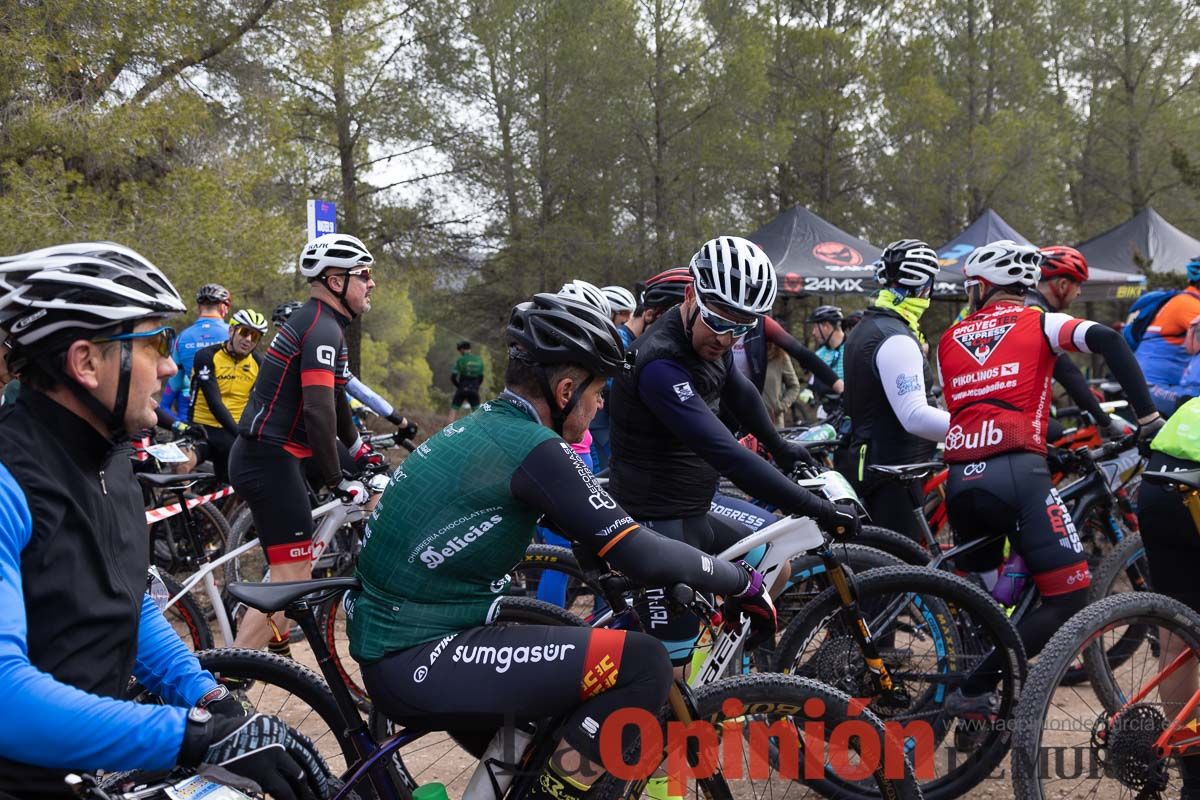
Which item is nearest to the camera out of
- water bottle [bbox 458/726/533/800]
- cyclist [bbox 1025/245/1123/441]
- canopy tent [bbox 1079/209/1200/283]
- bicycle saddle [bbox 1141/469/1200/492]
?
water bottle [bbox 458/726/533/800]

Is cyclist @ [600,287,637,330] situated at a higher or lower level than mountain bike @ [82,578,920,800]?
higher

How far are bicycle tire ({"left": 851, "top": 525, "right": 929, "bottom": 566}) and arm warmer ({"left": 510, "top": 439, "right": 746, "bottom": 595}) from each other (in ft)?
7.42

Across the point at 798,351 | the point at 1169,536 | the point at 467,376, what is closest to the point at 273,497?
the point at 1169,536

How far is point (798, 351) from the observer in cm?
762

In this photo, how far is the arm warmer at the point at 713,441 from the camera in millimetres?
3375

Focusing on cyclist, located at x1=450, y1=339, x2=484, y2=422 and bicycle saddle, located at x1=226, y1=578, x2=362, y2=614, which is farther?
cyclist, located at x1=450, y1=339, x2=484, y2=422

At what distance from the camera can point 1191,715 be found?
3141mm

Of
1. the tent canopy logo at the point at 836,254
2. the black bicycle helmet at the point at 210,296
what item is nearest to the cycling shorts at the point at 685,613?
the black bicycle helmet at the point at 210,296

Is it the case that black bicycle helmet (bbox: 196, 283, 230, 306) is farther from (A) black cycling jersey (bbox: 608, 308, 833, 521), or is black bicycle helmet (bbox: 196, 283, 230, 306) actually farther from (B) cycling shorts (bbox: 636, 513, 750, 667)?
(B) cycling shorts (bbox: 636, 513, 750, 667)

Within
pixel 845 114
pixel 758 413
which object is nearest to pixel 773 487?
pixel 758 413

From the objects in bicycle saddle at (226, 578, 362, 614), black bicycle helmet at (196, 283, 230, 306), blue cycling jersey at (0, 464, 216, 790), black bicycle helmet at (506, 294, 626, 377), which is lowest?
bicycle saddle at (226, 578, 362, 614)

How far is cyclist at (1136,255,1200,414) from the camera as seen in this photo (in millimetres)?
7105

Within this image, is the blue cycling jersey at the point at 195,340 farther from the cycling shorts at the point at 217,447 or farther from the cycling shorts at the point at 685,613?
the cycling shorts at the point at 685,613

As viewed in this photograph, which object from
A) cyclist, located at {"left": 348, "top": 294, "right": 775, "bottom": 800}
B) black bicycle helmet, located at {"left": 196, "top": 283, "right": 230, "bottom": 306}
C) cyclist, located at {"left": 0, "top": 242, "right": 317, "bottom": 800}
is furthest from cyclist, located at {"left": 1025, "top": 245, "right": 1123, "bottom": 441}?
black bicycle helmet, located at {"left": 196, "top": 283, "right": 230, "bottom": 306}
